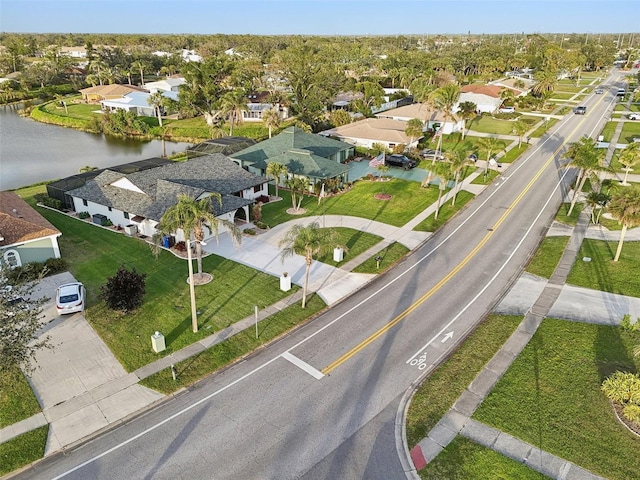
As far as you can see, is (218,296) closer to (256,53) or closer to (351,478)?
(351,478)

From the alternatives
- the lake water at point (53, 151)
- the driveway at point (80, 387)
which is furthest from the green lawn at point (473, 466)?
the lake water at point (53, 151)

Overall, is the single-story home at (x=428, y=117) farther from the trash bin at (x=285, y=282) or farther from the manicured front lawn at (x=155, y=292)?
the trash bin at (x=285, y=282)

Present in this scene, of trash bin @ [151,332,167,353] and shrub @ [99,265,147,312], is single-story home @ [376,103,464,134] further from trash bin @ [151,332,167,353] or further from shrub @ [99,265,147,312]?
trash bin @ [151,332,167,353]

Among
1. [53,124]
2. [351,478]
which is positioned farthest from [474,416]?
[53,124]

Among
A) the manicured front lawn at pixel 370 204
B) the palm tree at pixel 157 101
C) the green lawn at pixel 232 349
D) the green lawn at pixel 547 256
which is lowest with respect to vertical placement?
the green lawn at pixel 232 349

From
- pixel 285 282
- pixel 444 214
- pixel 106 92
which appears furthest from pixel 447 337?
pixel 106 92

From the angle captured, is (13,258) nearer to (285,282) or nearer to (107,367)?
(107,367)

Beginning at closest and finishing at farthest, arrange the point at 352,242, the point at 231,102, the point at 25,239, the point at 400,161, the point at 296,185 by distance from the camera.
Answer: the point at 25,239 → the point at 352,242 → the point at 296,185 → the point at 400,161 → the point at 231,102
